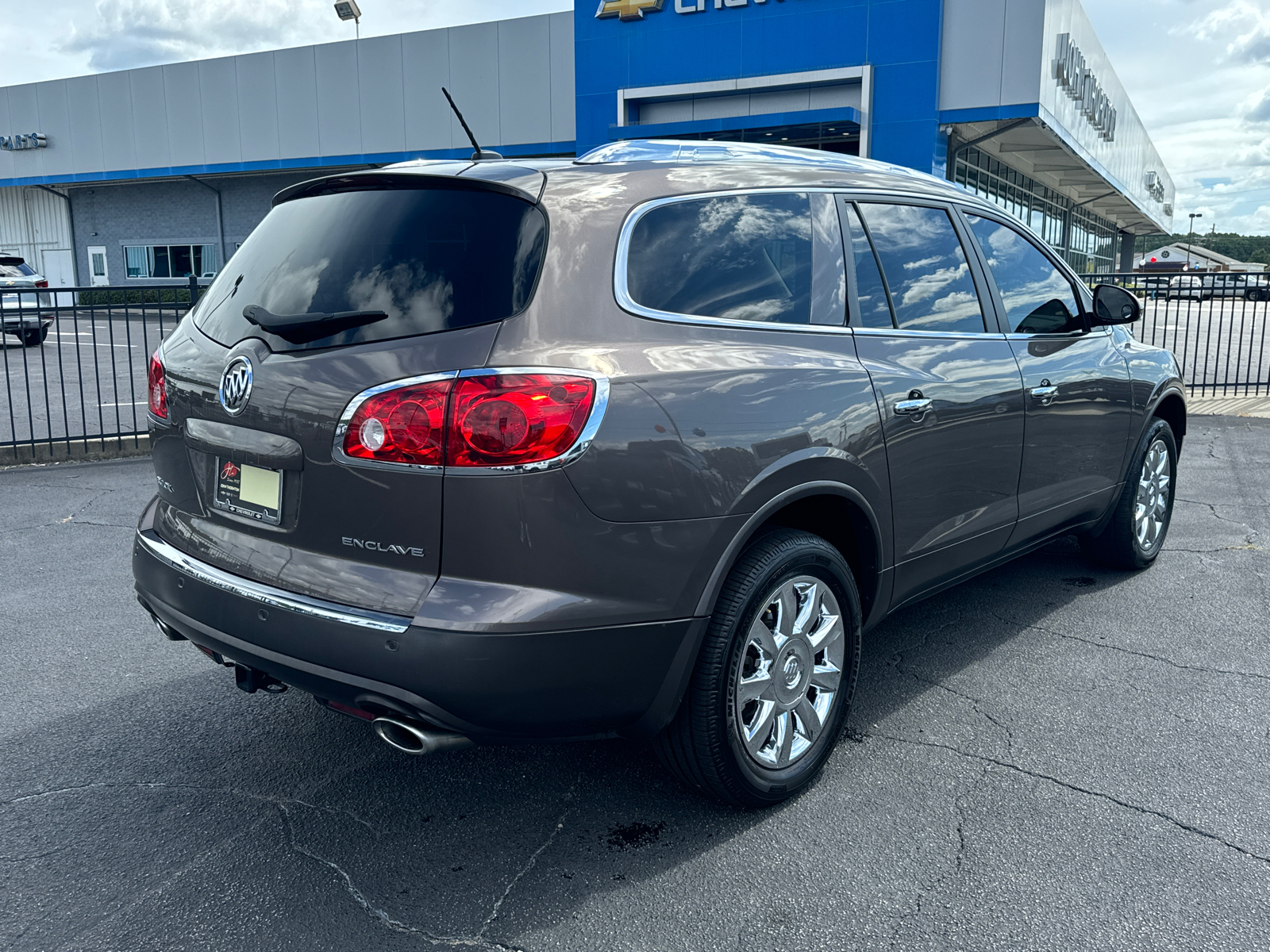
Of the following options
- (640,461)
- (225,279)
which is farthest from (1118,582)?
(225,279)

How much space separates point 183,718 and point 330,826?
1.00 m

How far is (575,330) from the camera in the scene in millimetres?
2400

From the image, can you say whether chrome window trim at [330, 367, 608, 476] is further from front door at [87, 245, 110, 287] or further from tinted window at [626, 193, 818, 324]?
front door at [87, 245, 110, 287]

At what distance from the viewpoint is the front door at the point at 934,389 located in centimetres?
321

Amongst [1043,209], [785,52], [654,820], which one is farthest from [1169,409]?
[1043,209]

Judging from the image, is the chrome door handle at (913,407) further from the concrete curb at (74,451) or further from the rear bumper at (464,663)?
the concrete curb at (74,451)

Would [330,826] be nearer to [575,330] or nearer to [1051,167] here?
[575,330]

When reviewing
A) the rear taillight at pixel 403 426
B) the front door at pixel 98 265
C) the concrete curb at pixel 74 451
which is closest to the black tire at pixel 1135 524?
the rear taillight at pixel 403 426

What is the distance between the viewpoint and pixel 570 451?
228 cm

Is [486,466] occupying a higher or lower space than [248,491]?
higher

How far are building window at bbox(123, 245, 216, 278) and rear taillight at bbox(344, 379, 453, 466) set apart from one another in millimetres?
39313

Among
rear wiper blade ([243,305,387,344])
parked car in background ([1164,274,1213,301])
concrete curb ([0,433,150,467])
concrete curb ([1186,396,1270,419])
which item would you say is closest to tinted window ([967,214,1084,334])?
rear wiper blade ([243,305,387,344])

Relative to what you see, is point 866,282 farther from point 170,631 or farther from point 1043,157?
point 1043,157

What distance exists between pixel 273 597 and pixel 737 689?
122 cm
